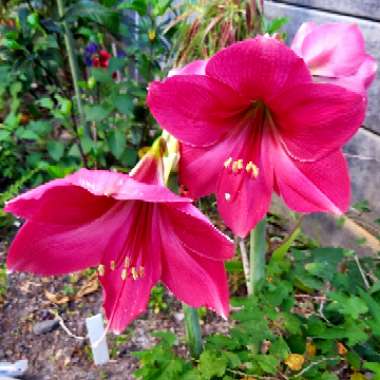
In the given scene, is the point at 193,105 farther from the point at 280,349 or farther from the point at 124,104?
the point at 124,104

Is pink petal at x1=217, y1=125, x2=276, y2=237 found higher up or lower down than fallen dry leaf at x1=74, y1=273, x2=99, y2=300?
higher up

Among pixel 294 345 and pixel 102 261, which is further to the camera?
pixel 294 345

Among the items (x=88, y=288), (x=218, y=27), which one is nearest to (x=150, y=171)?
(x=218, y=27)

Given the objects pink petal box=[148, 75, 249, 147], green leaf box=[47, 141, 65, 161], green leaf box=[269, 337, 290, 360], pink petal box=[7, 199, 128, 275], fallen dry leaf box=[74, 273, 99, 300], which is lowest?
fallen dry leaf box=[74, 273, 99, 300]

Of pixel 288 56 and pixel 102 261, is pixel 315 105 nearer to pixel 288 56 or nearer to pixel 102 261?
pixel 288 56

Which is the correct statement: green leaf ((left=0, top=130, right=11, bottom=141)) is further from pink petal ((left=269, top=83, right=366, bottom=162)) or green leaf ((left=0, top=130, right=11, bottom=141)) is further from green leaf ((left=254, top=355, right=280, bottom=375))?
pink petal ((left=269, top=83, right=366, bottom=162))

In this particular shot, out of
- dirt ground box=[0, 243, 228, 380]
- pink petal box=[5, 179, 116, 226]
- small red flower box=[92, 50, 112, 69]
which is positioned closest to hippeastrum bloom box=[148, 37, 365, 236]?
pink petal box=[5, 179, 116, 226]

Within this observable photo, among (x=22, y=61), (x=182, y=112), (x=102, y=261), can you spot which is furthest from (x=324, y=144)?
(x=22, y=61)
